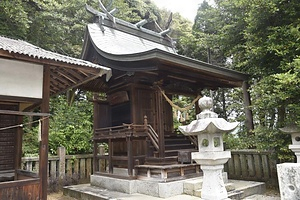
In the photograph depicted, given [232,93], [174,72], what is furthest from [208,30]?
[174,72]

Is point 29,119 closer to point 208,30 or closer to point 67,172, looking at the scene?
point 67,172

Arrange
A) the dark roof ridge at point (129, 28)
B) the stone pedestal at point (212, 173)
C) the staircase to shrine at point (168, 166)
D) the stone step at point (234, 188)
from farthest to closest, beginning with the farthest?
the dark roof ridge at point (129, 28) < the staircase to shrine at point (168, 166) < the stone step at point (234, 188) < the stone pedestal at point (212, 173)

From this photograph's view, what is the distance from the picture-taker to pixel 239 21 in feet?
29.0

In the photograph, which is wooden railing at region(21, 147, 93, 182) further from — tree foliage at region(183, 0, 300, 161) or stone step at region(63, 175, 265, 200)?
tree foliage at region(183, 0, 300, 161)

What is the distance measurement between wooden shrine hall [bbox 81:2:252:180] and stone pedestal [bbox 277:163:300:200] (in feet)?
9.50

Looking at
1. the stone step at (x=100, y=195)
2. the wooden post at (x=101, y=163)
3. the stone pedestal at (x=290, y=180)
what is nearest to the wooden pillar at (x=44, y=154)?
the stone step at (x=100, y=195)

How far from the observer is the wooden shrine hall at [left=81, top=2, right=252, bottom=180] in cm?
666

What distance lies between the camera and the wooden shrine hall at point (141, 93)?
666cm

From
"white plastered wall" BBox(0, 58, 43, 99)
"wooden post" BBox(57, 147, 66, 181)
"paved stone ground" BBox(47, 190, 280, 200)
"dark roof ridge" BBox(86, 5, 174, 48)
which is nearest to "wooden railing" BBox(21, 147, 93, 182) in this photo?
"wooden post" BBox(57, 147, 66, 181)

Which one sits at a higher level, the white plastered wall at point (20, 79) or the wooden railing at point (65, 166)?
the white plastered wall at point (20, 79)

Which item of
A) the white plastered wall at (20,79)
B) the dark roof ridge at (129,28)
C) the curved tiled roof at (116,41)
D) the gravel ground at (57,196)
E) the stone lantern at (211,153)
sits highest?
the dark roof ridge at (129,28)

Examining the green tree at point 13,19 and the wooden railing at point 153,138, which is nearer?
the wooden railing at point 153,138

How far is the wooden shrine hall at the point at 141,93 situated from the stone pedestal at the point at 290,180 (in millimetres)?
2895

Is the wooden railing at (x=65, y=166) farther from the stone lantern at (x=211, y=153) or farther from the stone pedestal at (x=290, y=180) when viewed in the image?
the stone pedestal at (x=290, y=180)
